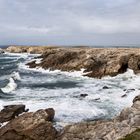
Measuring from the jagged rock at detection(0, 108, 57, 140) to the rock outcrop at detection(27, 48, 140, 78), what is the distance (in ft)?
111

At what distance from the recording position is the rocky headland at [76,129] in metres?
17.5

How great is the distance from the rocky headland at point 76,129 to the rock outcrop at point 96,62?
33539mm

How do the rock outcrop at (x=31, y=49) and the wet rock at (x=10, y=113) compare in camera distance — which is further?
the rock outcrop at (x=31, y=49)

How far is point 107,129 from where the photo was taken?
18.2 meters

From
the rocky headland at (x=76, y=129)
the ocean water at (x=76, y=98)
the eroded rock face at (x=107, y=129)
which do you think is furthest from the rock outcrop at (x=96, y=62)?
the eroded rock face at (x=107, y=129)

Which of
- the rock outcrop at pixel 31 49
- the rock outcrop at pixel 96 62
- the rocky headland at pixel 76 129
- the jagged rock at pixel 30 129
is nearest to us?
the rocky headland at pixel 76 129

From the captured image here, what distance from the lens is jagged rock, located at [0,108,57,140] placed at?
21266mm

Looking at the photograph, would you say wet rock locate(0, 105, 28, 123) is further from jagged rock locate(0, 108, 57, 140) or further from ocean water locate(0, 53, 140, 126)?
jagged rock locate(0, 108, 57, 140)

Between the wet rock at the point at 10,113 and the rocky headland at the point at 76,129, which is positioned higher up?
the rocky headland at the point at 76,129

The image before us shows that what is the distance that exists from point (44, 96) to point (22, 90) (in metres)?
6.39

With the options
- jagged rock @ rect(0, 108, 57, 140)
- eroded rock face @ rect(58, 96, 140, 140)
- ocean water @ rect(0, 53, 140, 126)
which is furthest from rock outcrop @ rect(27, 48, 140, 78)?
eroded rock face @ rect(58, 96, 140, 140)

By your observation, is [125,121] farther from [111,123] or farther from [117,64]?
[117,64]

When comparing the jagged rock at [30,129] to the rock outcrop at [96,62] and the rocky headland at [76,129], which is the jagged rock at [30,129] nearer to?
the rocky headland at [76,129]

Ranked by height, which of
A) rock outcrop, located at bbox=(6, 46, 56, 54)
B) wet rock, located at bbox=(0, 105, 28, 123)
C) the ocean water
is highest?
wet rock, located at bbox=(0, 105, 28, 123)
